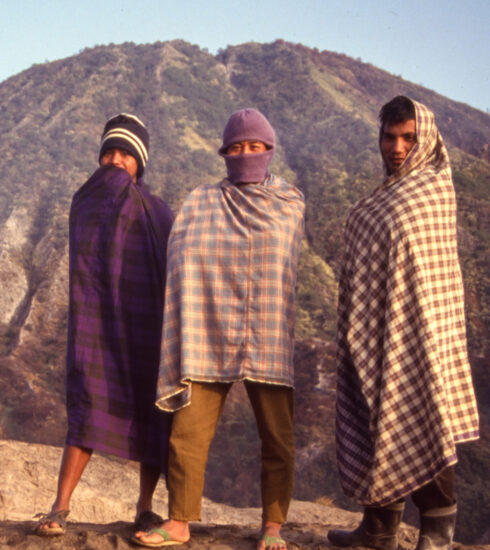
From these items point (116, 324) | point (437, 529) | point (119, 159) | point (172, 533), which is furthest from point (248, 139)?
point (437, 529)

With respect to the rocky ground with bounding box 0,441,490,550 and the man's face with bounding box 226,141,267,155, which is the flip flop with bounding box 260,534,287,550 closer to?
the rocky ground with bounding box 0,441,490,550

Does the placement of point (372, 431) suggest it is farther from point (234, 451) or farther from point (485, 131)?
point (485, 131)

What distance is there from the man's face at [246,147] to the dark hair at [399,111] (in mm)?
573

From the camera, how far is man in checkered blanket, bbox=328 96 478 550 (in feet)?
8.61

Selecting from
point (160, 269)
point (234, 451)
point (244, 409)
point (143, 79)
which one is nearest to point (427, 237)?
point (160, 269)

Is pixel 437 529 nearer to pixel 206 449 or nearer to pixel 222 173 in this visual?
pixel 206 449

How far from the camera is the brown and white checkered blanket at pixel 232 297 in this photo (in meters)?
2.81

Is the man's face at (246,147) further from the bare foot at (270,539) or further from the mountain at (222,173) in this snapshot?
the mountain at (222,173)

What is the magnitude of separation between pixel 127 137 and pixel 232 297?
1.09 meters

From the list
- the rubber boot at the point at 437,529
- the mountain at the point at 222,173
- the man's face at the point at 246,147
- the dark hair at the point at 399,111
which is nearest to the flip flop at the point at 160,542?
the rubber boot at the point at 437,529

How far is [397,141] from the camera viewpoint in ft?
9.39

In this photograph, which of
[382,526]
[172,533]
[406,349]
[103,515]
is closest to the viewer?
[406,349]

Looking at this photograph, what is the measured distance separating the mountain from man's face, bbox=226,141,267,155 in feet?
25.8

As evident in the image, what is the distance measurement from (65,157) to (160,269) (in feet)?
75.5
